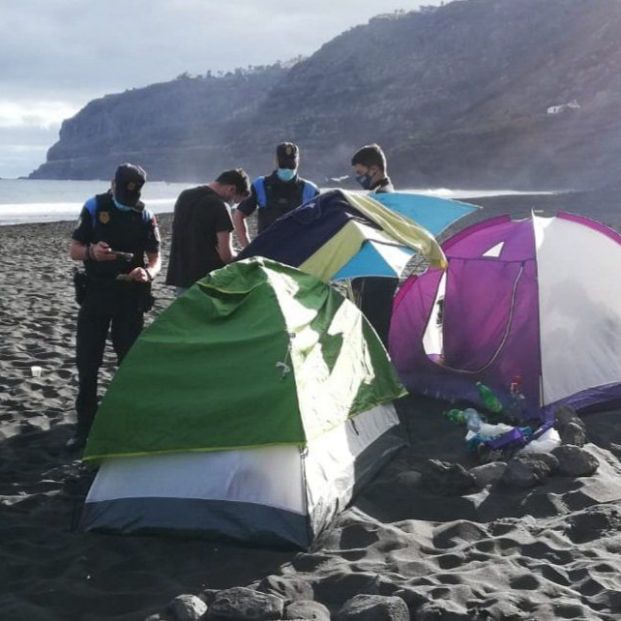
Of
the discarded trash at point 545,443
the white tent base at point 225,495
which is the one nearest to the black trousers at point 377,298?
the discarded trash at point 545,443

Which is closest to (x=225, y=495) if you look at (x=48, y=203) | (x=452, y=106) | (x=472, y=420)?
(x=472, y=420)

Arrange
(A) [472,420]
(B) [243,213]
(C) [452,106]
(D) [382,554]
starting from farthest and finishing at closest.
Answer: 1. (C) [452,106]
2. (B) [243,213]
3. (A) [472,420]
4. (D) [382,554]

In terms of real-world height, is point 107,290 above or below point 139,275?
below

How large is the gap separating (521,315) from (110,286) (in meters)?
3.01

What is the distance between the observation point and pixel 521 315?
648 centimetres

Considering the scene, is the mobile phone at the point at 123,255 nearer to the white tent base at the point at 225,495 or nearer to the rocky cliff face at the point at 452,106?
the white tent base at the point at 225,495

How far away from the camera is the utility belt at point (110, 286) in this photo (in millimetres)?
5480

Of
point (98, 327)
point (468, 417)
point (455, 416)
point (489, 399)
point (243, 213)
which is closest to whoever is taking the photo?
point (98, 327)

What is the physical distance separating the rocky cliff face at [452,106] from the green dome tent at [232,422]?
2019 inches

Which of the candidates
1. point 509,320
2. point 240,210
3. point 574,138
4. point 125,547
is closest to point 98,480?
point 125,547

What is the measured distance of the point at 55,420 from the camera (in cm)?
625

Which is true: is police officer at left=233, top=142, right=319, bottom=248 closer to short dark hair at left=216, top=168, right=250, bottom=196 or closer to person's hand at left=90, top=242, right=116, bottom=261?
short dark hair at left=216, top=168, right=250, bottom=196

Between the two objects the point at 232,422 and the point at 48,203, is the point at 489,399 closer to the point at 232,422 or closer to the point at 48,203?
the point at 232,422

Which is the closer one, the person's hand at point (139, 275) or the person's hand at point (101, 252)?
the person's hand at point (101, 252)
